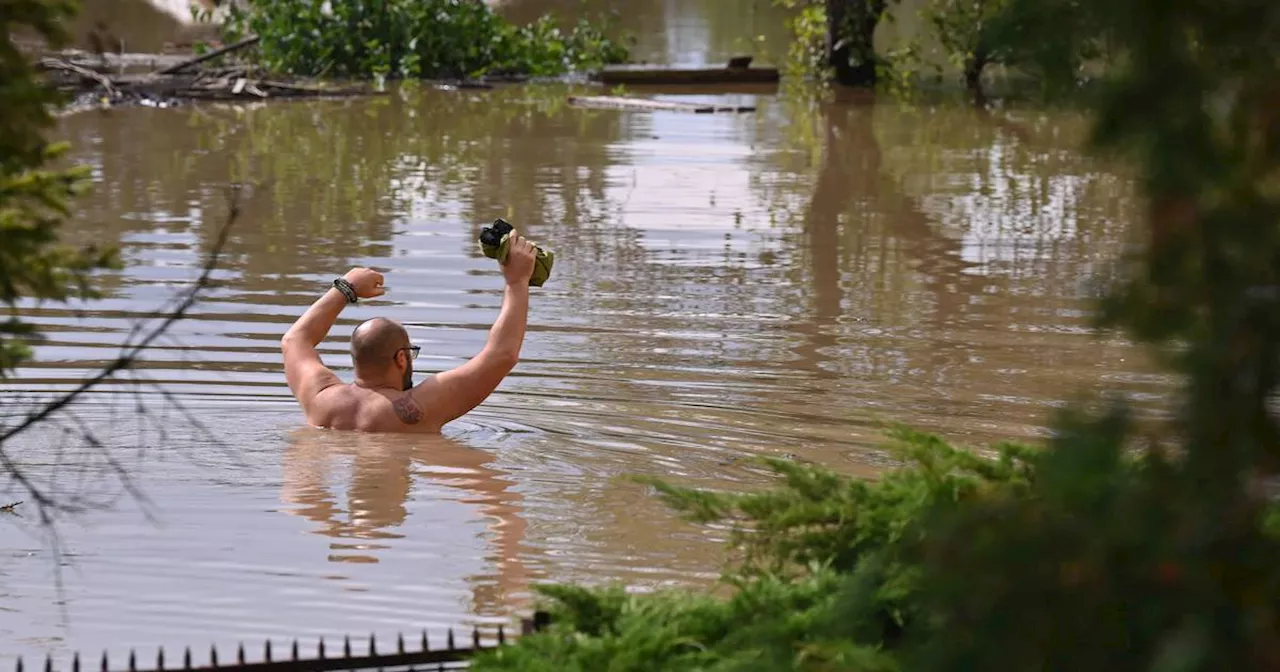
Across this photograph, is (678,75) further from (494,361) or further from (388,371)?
(494,361)

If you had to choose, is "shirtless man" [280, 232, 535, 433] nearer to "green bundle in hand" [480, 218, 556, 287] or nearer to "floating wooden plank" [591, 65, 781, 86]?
"green bundle in hand" [480, 218, 556, 287]

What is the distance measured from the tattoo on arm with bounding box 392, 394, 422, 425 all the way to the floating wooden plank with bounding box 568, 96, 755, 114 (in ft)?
48.0

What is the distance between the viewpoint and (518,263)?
811cm

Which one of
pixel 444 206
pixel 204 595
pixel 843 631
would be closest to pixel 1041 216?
pixel 444 206

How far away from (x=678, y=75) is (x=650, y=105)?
10.4ft

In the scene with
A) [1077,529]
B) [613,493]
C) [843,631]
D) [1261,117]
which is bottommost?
[613,493]

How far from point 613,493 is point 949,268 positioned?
5.80 m

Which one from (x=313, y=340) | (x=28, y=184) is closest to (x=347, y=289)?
(x=313, y=340)

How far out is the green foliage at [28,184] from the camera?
12.1ft

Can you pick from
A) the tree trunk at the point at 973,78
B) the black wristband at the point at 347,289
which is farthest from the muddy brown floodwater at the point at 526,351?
the tree trunk at the point at 973,78

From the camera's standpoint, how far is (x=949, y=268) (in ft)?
41.8

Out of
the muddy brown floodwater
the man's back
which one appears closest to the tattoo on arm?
the man's back

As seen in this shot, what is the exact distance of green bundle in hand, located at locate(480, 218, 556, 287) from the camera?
315 inches

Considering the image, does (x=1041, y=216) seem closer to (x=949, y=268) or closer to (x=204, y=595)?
(x=949, y=268)
